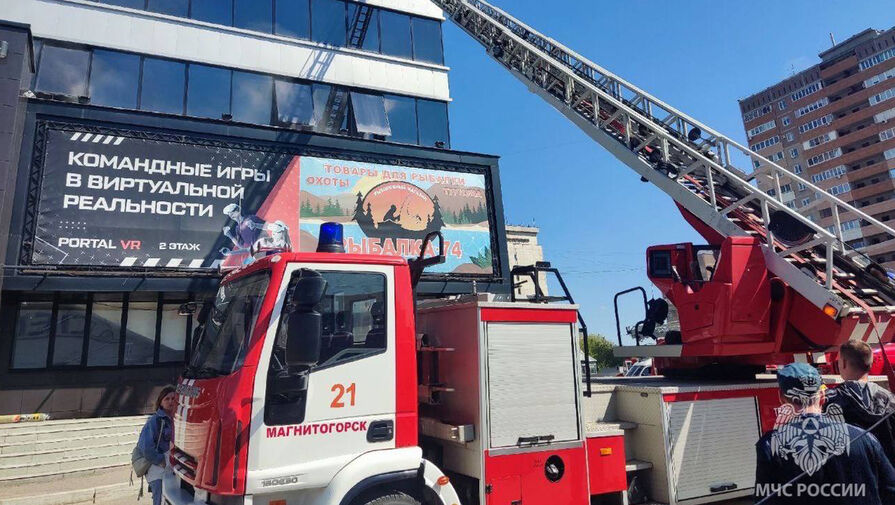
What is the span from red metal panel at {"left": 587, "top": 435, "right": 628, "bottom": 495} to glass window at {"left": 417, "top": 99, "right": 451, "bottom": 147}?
1388cm

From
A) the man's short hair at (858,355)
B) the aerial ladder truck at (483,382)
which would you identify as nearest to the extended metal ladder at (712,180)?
the aerial ladder truck at (483,382)

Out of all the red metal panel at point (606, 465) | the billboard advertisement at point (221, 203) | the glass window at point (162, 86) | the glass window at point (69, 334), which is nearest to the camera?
the red metal panel at point (606, 465)

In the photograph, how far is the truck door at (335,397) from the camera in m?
3.57

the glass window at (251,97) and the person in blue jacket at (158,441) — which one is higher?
the glass window at (251,97)

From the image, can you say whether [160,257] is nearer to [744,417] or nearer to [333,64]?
[333,64]

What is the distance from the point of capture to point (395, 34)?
18.4 metres

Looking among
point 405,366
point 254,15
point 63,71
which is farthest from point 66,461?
point 254,15

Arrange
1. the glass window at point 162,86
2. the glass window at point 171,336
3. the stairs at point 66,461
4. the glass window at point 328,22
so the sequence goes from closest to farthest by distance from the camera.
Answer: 1. the stairs at point 66,461
2. the glass window at point 171,336
3. the glass window at point 162,86
4. the glass window at point 328,22

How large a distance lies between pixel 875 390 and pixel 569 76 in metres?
8.88

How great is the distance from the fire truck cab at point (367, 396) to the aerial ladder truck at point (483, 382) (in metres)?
0.01

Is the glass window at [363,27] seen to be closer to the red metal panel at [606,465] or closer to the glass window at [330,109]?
the glass window at [330,109]

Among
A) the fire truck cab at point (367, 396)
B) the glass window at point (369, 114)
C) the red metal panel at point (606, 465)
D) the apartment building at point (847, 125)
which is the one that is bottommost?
the red metal panel at point (606, 465)

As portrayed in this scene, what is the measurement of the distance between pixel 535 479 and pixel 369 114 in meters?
14.5

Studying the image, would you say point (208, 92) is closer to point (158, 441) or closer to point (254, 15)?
point (254, 15)
